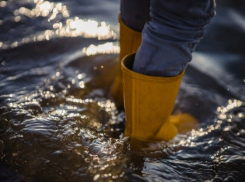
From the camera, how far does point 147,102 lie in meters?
1.59

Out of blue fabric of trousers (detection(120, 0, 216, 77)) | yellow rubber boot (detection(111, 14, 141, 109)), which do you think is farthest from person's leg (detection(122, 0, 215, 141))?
yellow rubber boot (detection(111, 14, 141, 109))

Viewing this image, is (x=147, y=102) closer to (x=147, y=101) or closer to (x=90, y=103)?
(x=147, y=101)

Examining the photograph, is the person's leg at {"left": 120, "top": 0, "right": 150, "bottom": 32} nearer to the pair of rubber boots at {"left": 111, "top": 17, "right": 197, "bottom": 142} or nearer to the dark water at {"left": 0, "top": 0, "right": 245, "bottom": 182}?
the pair of rubber boots at {"left": 111, "top": 17, "right": 197, "bottom": 142}

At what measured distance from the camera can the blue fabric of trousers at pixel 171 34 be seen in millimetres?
1374

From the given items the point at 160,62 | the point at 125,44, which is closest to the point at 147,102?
the point at 160,62

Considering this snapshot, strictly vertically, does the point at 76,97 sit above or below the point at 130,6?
below

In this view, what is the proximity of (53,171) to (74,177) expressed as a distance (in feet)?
0.29

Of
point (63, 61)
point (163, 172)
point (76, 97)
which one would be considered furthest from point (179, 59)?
point (63, 61)

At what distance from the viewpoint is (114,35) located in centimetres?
266

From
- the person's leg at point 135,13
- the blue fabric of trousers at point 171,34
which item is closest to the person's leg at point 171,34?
the blue fabric of trousers at point 171,34

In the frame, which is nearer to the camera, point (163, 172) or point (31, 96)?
point (163, 172)

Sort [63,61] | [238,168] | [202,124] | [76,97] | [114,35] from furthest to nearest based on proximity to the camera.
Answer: [114,35] < [63,61] < [76,97] < [202,124] < [238,168]

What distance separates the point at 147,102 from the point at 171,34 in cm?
31

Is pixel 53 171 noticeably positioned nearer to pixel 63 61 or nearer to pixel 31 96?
pixel 31 96
